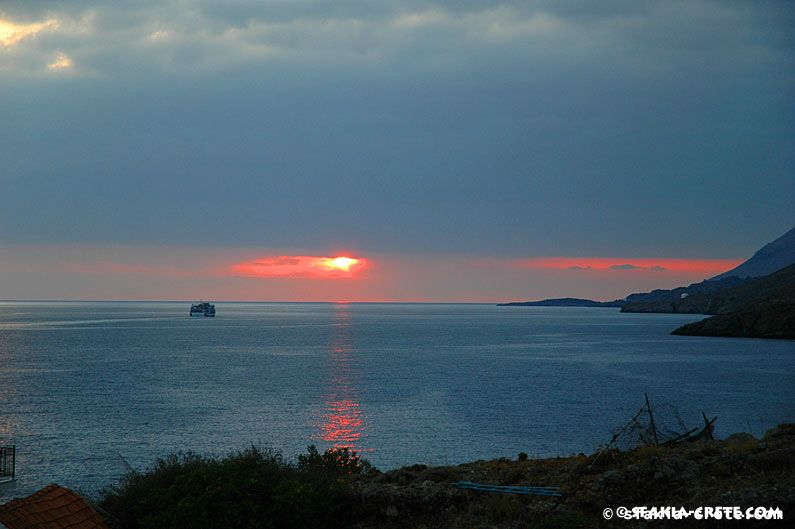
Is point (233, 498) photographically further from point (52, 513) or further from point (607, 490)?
point (607, 490)

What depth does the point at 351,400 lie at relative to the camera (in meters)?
70.0

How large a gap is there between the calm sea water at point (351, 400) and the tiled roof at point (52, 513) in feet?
65.3

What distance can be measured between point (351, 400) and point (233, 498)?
171 feet

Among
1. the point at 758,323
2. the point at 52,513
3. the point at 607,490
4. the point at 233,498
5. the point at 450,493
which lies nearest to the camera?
the point at 52,513

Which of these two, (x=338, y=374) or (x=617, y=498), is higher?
Result: (x=617, y=498)

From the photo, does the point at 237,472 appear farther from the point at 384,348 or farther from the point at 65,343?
the point at 65,343

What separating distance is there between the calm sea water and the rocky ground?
77.2 ft

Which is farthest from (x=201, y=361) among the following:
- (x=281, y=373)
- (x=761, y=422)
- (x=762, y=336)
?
(x=762, y=336)

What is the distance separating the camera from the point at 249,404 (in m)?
65.9

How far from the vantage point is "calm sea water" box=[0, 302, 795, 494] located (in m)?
47.5

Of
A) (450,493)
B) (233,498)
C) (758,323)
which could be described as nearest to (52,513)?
(233,498)

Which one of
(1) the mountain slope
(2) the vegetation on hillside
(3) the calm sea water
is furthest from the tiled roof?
(1) the mountain slope

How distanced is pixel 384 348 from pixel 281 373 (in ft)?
168

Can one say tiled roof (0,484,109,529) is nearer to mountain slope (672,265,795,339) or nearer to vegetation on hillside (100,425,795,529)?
vegetation on hillside (100,425,795,529)
